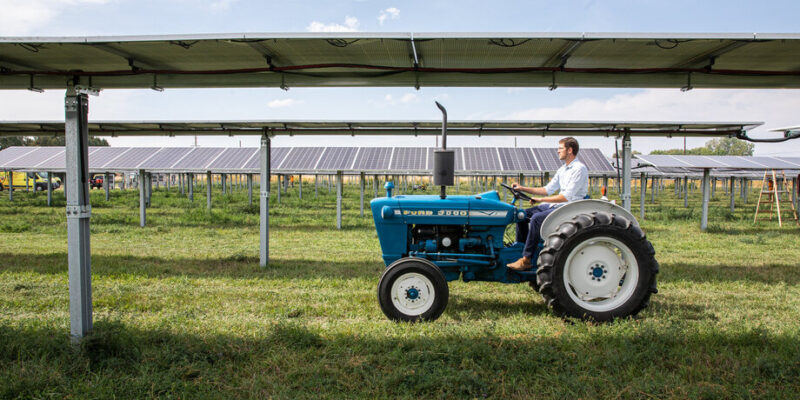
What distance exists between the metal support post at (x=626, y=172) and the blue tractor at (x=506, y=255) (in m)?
2.30

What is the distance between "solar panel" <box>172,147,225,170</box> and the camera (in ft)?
57.6

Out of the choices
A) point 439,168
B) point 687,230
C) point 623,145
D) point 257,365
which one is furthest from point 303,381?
point 687,230

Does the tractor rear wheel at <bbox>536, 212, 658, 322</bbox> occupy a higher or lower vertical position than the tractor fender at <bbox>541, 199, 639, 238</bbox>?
lower

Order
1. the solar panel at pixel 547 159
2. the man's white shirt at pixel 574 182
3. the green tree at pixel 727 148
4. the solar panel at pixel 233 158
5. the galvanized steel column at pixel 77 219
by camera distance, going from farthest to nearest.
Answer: the green tree at pixel 727 148 → the solar panel at pixel 233 158 → the solar panel at pixel 547 159 → the man's white shirt at pixel 574 182 → the galvanized steel column at pixel 77 219

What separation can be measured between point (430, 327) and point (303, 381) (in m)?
1.52

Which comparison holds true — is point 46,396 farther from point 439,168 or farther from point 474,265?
point 474,265

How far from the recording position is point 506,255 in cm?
518

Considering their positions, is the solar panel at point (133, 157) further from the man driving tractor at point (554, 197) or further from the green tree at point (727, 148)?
the green tree at point (727, 148)

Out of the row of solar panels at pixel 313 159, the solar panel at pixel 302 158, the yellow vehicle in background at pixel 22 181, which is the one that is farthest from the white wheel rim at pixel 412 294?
the yellow vehicle in background at pixel 22 181

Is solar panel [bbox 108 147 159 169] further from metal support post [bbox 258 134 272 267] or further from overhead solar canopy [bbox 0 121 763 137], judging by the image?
metal support post [bbox 258 134 272 267]

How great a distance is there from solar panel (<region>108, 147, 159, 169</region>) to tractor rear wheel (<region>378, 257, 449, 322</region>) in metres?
15.1

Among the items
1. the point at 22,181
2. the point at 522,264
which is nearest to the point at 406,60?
the point at 522,264

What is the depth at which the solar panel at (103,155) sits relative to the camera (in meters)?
19.1

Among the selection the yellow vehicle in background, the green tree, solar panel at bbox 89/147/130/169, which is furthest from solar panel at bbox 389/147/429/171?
the green tree
